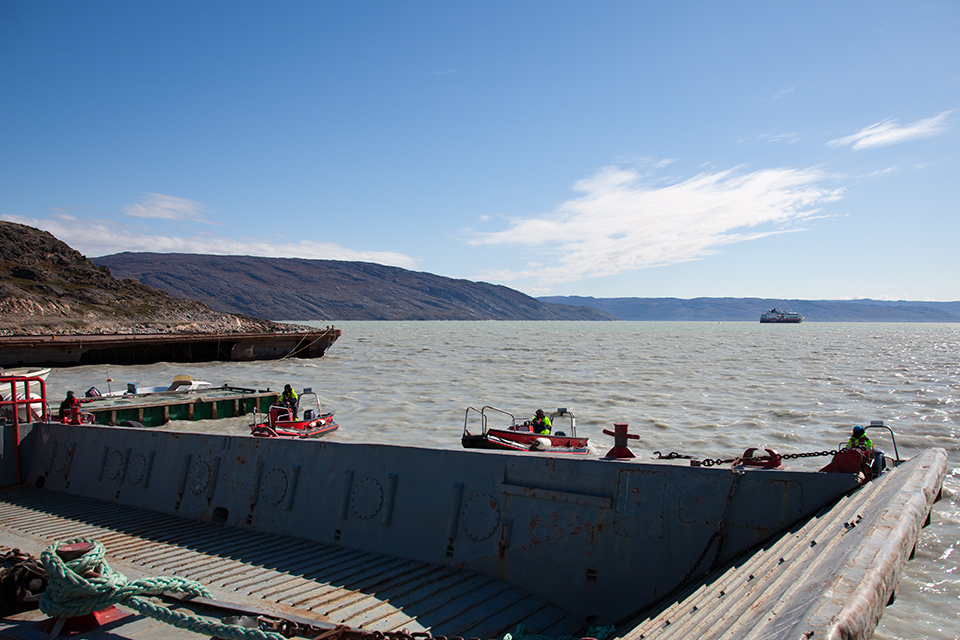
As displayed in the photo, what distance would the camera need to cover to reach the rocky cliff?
73750mm

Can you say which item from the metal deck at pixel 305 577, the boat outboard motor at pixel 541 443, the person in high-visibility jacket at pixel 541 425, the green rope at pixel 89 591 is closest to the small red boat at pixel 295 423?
the person in high-visibility jacket at pixel 541 425

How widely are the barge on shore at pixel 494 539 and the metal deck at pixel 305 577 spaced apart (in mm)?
26

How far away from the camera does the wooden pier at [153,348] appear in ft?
146

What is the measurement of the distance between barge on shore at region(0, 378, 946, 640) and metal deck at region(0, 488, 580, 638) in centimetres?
3

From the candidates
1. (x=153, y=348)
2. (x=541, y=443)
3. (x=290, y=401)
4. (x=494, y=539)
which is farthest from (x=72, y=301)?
(x=494, y=539)

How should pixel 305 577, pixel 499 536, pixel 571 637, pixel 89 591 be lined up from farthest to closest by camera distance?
pixel 499 536
pixel 305 577
pixel 571 637
pixel 89 591

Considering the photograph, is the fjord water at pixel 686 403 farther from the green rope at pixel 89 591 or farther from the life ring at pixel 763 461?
the green rope at pixel 89 591

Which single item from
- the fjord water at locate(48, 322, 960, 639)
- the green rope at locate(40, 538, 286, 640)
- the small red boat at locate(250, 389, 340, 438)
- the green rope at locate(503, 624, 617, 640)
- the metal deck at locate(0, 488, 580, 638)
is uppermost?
the green rope at locate(40, 538, 286, 640)

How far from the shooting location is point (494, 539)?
20.6 ft

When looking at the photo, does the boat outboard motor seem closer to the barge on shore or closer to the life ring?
the barge on shore

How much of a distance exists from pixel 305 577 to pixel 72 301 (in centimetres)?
9634

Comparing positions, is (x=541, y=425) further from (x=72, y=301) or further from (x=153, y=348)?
(x=72, y=301)

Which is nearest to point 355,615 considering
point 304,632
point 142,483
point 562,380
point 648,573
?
point 304,632

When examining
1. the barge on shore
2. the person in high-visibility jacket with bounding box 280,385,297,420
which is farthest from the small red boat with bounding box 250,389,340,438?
the barge on shore
